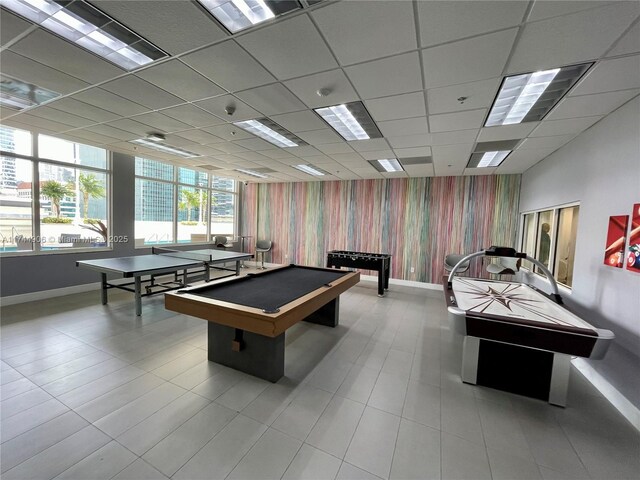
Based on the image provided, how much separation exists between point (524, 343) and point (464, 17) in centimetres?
245

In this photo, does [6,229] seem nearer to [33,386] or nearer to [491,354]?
[33,386]

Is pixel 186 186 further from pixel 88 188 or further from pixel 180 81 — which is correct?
pixel 180 81

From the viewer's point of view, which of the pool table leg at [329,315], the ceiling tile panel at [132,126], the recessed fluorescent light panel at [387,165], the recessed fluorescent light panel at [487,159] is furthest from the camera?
the recessed fluorescent light panel at [387,165]

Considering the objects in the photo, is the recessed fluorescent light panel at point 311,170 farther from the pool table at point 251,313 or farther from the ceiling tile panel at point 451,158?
the pool table at point 251,313

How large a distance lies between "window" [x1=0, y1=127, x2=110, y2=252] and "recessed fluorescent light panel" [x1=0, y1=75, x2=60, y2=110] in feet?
5.45

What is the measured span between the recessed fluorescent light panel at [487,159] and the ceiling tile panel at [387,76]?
9.30 ft

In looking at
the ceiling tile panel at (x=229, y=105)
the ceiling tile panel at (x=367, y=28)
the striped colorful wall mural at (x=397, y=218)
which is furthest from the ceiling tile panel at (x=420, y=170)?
the ceiling tile panel at (x=367, y=28)

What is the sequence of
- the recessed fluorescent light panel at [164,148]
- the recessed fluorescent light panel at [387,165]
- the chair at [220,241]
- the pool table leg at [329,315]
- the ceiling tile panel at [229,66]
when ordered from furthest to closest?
the chair at [220,241] → the recessed fluorescent light panel at [387,165] → the recessed fluorescent light panel at [164,148] → the pool table leg at [329,315] → the ceiling tile panel at [229,66]

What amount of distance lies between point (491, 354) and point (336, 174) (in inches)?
206

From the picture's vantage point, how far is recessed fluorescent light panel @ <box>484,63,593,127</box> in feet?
7.27

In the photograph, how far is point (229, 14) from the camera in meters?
1.76

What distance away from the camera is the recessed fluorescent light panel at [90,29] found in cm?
176

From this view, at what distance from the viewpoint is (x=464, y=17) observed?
64.2 inches

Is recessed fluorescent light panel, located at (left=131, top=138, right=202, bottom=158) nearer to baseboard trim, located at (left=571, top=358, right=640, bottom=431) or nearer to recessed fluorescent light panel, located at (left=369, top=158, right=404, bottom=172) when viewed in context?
recessed fluorescent light panel, located at (left=369, top=158, right=404, bottom=172)
